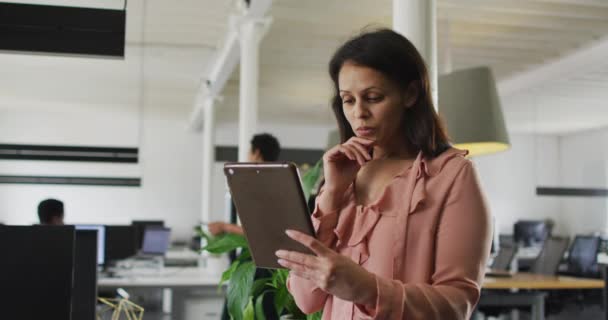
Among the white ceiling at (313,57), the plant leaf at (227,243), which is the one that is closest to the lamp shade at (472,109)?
the white ceiling at (313,57)

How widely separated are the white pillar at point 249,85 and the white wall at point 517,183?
951cm

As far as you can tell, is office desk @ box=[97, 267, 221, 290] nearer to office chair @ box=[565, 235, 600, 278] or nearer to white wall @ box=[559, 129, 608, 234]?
office chair @ box=[565, 235, 600, 278]

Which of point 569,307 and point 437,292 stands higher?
point 437,292

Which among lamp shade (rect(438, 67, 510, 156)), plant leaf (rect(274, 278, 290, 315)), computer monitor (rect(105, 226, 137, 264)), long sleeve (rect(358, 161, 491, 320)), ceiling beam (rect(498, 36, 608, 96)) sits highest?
ceiling beam (rect(498, 36, 608, 96))

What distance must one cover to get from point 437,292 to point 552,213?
15185 mm

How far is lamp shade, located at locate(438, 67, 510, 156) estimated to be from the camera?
4.11 metres

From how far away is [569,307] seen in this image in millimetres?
7059

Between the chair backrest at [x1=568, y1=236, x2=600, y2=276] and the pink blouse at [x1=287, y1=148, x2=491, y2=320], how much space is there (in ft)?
24.0

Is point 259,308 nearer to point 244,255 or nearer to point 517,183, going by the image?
point 244,255

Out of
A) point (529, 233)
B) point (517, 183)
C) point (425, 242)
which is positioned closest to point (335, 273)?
point (425, 242)

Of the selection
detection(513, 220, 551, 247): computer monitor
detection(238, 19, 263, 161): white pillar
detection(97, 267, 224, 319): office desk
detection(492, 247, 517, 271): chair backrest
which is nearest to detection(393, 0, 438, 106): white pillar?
detection(97, 267, 224, 319): office desk

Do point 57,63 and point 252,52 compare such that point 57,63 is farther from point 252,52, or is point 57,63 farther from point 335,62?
point 335,62

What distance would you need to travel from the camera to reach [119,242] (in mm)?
7906

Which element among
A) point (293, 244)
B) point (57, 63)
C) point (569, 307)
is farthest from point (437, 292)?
point (57, 63)
